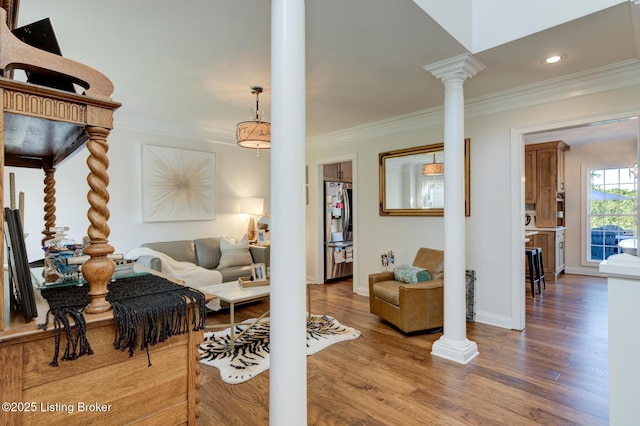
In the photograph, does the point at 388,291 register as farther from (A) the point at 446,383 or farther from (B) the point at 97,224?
(B) the point at 97,224

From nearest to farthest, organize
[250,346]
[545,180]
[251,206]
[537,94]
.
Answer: [250,346]
[537,94]
[251,206]
[545,180]

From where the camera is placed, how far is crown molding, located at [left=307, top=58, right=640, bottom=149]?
292 centimetres

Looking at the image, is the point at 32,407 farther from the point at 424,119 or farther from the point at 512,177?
the point at 424,119

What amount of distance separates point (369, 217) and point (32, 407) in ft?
14.6

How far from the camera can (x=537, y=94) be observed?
132 inches

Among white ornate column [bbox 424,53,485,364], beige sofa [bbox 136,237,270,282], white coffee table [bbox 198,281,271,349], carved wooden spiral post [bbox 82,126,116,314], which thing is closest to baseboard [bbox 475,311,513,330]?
white ornate column [bbox 424,53,485,364]

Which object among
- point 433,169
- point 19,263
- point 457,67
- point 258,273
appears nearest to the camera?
point 19,263

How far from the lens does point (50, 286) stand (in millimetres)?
1136

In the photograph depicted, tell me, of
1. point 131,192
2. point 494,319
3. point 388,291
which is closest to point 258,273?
point 388,291

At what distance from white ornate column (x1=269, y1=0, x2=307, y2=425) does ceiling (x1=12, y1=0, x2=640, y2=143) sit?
29.6 inches

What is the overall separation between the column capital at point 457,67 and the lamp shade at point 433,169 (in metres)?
1.40

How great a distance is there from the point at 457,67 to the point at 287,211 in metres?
2.20

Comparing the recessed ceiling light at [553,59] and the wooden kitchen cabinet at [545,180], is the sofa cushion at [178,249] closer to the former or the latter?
the recessed ceiling light at [553,59]

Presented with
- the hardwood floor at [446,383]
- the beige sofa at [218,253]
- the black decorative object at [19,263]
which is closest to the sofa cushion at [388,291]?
the hardwood floor at [446,383]
